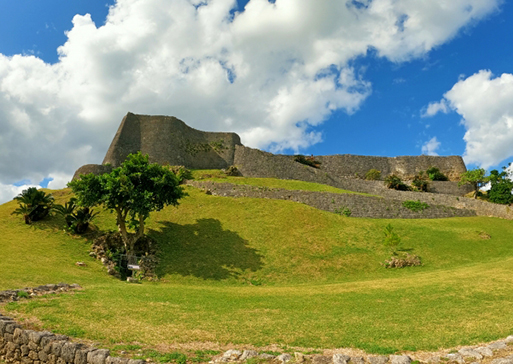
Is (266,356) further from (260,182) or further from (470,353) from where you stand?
(260,182)

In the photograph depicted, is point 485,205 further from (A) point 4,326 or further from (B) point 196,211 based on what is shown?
(A) point 4,326

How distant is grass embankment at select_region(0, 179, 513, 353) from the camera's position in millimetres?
11273

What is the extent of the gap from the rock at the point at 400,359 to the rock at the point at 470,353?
146 cm

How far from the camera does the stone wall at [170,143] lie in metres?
52.1

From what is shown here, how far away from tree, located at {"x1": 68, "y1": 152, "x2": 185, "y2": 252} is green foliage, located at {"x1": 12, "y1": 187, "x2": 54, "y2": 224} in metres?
6.58

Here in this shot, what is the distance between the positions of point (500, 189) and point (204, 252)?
47.9 meters

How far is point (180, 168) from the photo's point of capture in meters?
48.1

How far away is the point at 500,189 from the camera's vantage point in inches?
2020

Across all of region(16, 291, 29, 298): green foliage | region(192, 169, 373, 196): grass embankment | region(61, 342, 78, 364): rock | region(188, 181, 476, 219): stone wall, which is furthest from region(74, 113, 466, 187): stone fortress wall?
region(61, 342, 78, 364): rock

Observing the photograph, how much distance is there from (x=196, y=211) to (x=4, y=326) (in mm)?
23595

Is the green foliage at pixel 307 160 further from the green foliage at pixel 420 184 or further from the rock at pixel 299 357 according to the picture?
the rock at pixel 299 357

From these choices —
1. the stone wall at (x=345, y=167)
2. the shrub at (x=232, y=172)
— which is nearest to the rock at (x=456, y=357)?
the shrub at (x=232, y=172)

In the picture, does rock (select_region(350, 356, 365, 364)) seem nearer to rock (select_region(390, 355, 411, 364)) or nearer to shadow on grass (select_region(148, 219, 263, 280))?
rock (select_region(390, 355, 411, 364))

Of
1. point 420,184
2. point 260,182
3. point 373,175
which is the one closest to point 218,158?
point 260,182
